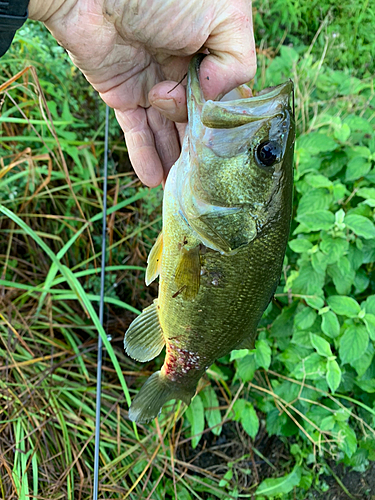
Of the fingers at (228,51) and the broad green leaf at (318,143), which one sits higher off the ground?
the fingers at (228,51)

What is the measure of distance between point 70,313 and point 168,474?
117 cm

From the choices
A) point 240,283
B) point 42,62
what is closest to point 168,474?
point 240,283

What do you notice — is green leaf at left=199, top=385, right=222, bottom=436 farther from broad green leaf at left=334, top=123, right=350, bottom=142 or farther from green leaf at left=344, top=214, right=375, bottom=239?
broad green leaf at left=334, top=123, right=350, bottom=142

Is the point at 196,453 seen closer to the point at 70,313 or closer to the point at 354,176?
the point at 70,313

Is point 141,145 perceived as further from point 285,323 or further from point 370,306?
point 370,306

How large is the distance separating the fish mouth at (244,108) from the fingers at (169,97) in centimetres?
20

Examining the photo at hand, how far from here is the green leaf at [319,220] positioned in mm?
2180

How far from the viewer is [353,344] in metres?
2.13

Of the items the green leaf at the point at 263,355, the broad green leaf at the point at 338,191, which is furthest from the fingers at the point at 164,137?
the green leaf at the point at 263,355

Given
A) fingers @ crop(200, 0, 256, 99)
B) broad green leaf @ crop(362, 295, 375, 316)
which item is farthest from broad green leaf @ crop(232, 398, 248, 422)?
fingers @ crop(200, 0, 256, 99)

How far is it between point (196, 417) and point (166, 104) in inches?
74.5

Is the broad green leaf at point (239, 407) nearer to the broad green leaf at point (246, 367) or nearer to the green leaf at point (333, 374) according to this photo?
the broad green leaf at point (246, 367)

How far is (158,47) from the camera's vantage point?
1639 millimetres

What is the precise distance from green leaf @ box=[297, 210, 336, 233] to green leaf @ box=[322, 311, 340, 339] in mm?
481
